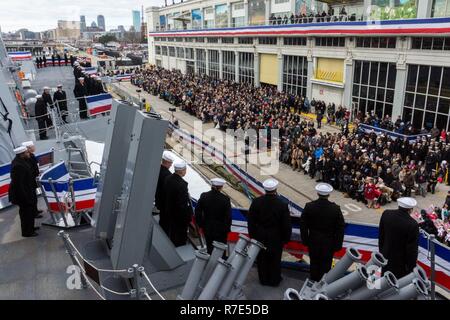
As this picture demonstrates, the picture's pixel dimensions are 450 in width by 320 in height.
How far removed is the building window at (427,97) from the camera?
69.4ft

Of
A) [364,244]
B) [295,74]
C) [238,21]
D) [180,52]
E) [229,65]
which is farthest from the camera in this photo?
[180,52]

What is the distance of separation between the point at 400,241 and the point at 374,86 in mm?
23363

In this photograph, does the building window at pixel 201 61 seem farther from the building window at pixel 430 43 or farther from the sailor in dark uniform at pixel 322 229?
the sailor in dark uniform at pixel 322 229

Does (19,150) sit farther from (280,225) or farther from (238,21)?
(238,21)

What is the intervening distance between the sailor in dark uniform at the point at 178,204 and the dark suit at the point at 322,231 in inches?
70.3

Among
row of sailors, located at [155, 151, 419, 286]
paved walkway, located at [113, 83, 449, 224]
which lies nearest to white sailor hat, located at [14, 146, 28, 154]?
row of sailors, located at [155, 151, 419, 286]

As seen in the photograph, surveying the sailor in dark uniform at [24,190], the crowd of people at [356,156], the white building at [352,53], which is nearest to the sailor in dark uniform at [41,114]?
the sailor in dark uniform at [24,190]

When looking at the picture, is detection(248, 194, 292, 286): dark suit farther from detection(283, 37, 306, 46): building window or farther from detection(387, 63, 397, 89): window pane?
detection(283, 37, 306, 46): building window

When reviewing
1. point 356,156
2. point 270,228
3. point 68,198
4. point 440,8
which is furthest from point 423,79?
point 68,198

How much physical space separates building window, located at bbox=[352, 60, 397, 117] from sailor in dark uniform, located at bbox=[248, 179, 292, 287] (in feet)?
73.5

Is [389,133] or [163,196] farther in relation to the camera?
[389,133]

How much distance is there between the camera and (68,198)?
707cm

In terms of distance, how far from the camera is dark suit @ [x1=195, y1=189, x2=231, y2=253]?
5.35m
